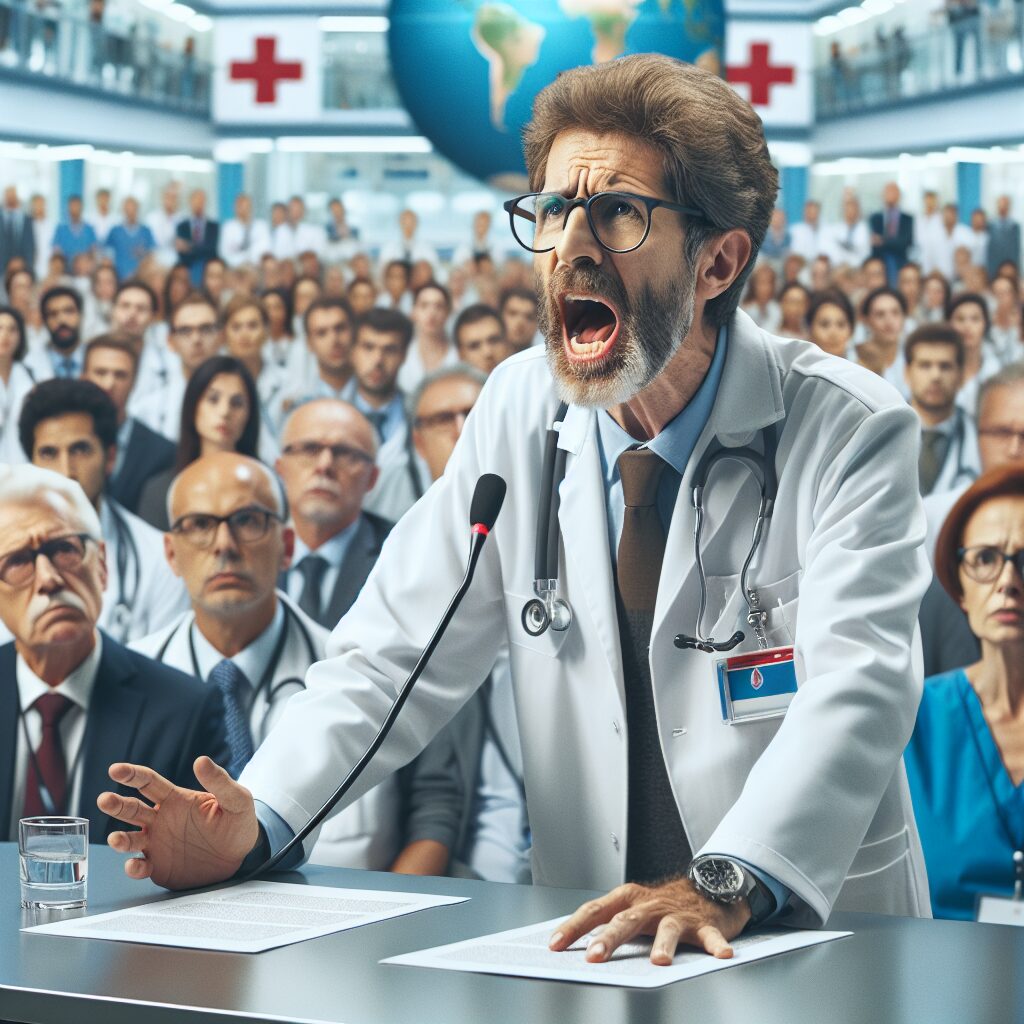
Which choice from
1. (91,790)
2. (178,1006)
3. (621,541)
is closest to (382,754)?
(621,541)

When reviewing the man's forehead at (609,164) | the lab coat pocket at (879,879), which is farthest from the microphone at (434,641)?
the lab coat pocket at (879,879)

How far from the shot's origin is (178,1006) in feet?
3.36

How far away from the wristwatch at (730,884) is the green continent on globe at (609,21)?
248 centimetres

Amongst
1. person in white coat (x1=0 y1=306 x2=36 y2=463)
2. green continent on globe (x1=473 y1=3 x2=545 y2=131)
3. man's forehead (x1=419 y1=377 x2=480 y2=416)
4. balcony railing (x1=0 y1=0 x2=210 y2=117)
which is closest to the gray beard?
green continent on globe (x1=473 y1=3 x2=545 y2=131)

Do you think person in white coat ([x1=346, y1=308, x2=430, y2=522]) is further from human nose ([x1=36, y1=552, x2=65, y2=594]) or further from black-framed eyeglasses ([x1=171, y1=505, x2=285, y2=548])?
human nose ([x1=36, y1=552, x2=65, y2=594])

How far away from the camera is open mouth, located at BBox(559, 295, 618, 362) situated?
1.75 m

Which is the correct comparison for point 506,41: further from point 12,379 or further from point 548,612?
point 548,612

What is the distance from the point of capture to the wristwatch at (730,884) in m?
1.30

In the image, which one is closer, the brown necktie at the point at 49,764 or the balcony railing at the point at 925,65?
the brown necktie at the point at 49,764

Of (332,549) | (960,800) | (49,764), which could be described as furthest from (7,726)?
(960,800)

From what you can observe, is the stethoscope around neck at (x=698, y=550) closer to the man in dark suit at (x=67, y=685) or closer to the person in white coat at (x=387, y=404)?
the man in dark suit at (x=67, y=685)

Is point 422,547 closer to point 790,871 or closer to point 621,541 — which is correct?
point 621,541

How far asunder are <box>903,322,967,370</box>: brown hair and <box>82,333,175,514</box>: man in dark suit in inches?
78.6

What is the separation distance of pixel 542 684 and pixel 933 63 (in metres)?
3.33
